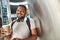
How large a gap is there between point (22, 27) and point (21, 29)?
1cm

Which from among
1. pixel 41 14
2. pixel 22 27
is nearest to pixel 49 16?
pixel 41 14

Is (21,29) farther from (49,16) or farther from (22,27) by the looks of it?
(49,16)

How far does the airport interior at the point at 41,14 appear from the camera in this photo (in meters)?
0.92

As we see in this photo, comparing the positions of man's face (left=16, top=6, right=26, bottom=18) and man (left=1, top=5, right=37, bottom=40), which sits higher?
man's face (left=16, top=6, right=26, bottom=18)

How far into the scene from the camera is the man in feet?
3.07

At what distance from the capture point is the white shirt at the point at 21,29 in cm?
93

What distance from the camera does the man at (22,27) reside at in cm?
94

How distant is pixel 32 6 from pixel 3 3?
173 millimetres

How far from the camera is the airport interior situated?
0.92 m

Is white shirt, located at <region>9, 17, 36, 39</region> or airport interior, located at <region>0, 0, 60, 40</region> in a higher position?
airport interior, located at <region>0, 0, 60, 40</region>

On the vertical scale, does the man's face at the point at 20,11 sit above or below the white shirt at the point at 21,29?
above

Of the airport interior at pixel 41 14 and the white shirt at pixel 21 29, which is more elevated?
the airport interior at pixel 41 14

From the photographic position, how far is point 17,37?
3.05 ft

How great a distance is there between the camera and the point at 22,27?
0.94 m
